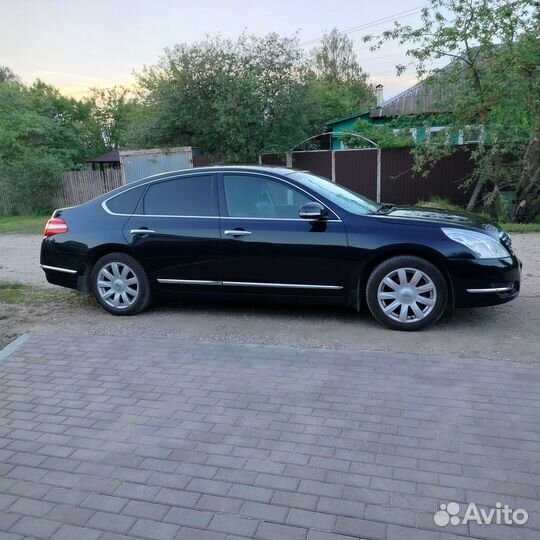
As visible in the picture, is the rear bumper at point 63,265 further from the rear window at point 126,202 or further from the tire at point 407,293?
the tire at point 407,293

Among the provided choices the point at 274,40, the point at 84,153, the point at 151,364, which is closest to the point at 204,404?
the point at 151,364

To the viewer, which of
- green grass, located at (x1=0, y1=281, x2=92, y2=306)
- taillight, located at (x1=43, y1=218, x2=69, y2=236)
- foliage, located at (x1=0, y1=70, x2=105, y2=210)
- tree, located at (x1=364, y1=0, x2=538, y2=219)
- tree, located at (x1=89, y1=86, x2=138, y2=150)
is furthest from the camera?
tree, located at (x1=89, y1=86, x2=138, y2=150)

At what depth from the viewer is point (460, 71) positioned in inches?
478

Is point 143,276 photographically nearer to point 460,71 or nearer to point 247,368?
point 247,368

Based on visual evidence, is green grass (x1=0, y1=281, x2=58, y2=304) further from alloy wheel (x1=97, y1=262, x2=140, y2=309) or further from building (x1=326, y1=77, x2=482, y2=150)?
building (x1=326, y1=77, x2=482, y2=150)

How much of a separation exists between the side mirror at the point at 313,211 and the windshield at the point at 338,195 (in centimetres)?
21

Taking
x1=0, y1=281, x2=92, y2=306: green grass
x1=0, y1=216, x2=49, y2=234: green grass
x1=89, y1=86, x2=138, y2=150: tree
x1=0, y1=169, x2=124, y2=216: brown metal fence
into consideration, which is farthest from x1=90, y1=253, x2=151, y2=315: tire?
x1=89, y1=86, x2=138, y2=150: tree

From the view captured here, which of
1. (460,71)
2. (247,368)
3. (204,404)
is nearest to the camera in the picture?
(204,404)

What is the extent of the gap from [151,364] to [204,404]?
Result: 953 mm

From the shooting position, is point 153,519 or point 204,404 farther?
point 204,404

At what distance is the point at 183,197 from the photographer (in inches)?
234

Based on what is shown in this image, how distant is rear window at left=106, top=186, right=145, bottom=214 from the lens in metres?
6.04

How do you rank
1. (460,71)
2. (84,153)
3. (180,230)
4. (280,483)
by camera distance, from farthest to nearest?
(84,153), (460,71), (180,230), (280,483)

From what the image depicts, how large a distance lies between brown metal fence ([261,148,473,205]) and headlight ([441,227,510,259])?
407 inches
